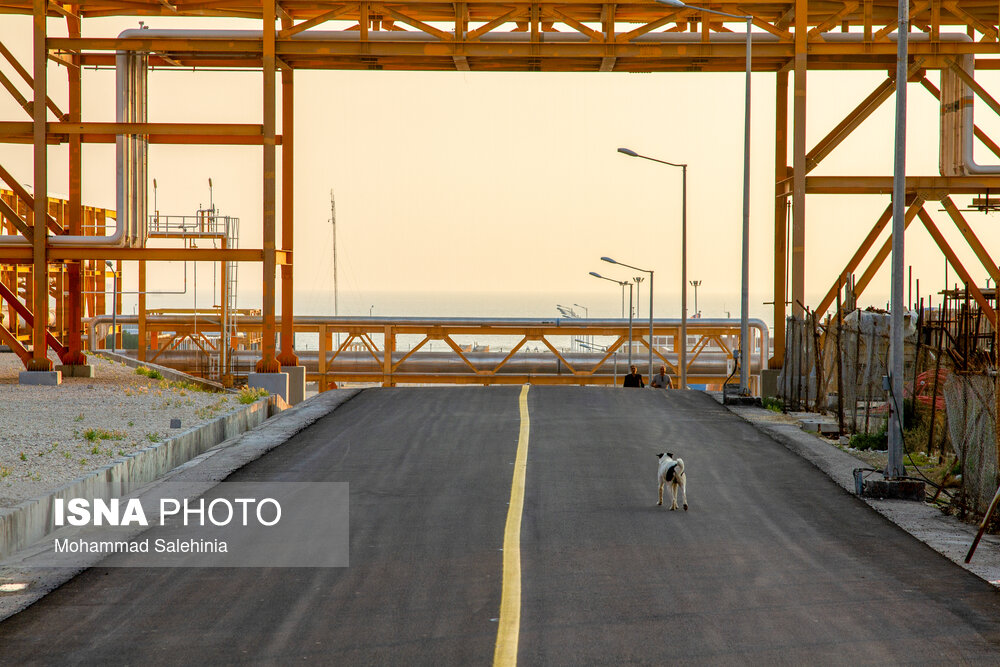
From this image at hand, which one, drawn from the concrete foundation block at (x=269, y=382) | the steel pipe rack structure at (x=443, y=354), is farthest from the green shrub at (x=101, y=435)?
the steel pipe rack structure at (x=443, y=354)

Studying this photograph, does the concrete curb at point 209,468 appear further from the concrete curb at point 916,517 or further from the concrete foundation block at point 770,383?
the concrete foundation block at point 770,383

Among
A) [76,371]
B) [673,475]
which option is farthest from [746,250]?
[76,371]

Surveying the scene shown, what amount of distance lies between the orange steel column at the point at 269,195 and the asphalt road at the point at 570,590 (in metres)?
13.4

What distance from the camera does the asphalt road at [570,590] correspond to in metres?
7.95

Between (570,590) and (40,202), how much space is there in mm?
23978

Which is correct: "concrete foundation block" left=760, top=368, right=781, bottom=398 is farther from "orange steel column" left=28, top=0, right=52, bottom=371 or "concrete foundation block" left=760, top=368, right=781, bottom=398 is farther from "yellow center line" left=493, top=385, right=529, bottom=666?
"orange steel column" left=28, top=0, right=52, bottom=371

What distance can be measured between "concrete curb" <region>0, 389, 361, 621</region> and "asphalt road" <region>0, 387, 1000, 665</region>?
0.28 meters

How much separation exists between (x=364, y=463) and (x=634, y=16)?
1819 cm

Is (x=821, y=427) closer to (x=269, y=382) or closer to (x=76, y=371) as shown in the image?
(x=269, y=382)

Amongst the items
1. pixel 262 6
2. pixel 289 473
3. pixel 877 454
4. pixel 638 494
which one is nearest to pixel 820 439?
pixel 877 454

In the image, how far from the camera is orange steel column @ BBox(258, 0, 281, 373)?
28.9m

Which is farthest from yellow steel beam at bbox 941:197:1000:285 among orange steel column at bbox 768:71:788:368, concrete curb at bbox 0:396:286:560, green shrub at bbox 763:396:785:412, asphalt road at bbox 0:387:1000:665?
concrete curb at bbox 0:396:286:560

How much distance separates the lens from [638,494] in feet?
46.9

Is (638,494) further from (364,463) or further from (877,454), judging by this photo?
(877,454)
